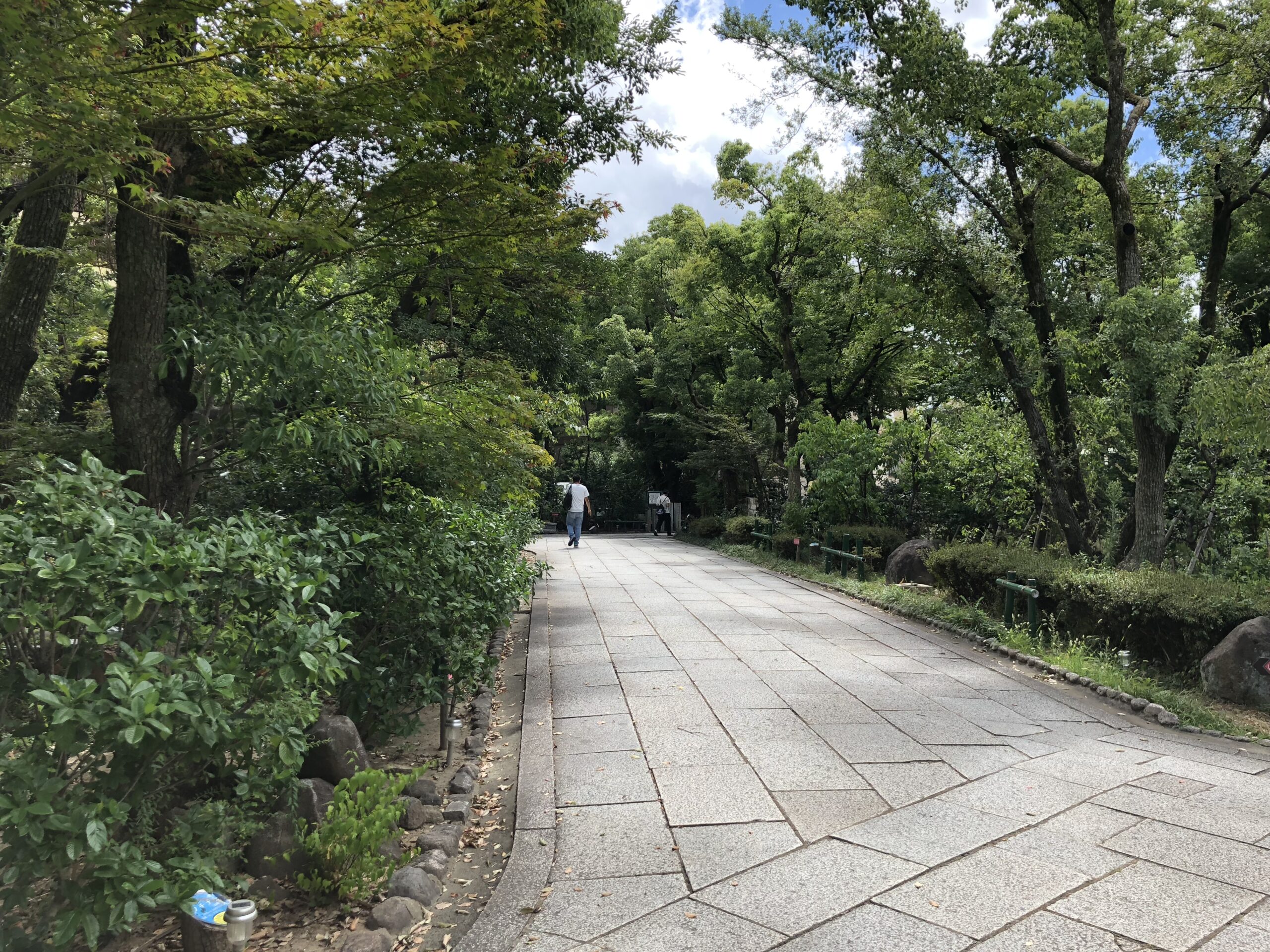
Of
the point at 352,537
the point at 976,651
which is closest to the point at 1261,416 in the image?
the point at 976,651

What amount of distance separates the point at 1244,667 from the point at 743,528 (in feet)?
44.7

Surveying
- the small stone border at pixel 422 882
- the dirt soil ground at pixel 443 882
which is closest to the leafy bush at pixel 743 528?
the dirt soil ground at pixel 443 882

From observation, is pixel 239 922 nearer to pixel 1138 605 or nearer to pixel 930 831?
pixel 930 831

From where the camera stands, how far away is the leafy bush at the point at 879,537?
41.8 feet

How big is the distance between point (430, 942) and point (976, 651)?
601 centimetres

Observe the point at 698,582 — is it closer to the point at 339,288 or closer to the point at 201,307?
the point at 339,288

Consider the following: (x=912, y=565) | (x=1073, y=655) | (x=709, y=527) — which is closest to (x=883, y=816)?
(x=1073, y=655)

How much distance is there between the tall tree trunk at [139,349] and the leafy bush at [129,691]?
1421mm

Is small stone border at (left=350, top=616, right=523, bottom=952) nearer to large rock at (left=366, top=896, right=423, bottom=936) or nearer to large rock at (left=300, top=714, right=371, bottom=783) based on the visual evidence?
large rock at (left=366, top=896, right=423, bottom=936)

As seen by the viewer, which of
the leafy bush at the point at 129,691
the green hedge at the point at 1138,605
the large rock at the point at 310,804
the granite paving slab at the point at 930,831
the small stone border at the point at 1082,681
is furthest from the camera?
the green hedge at the point at 1138,605

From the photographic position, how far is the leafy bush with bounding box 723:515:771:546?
1847cm

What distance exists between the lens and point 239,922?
2252mm

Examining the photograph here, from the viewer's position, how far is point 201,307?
4039 mm

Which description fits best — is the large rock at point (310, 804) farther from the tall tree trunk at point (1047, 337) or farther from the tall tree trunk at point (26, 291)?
the tall tree trunk at point (1047, 337)
